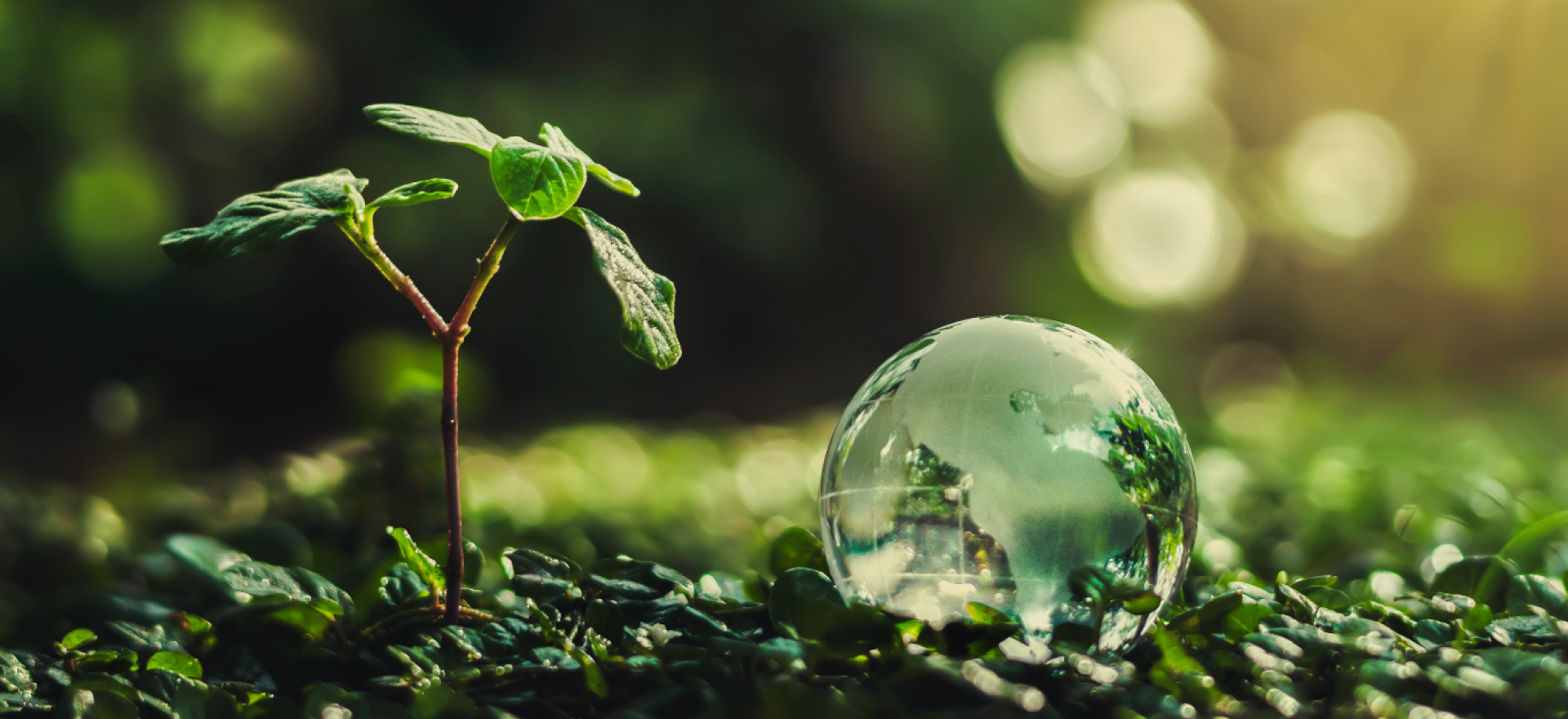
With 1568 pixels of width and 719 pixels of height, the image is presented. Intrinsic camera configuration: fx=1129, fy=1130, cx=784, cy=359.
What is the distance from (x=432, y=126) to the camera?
1353mm

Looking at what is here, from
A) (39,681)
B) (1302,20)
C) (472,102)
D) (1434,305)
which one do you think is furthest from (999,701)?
(1302,20)

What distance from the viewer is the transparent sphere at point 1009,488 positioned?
146 centimetres

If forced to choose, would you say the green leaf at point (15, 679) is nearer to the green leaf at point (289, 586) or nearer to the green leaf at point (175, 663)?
the green leaf at point (175, 663)

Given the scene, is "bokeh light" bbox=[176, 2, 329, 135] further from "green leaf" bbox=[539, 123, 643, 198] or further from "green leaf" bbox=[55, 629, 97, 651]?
"green leaf" bbox=[539, 123, 643, 198]

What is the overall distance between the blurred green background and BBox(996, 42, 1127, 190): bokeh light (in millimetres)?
38

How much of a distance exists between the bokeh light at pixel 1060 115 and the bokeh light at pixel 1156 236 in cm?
44

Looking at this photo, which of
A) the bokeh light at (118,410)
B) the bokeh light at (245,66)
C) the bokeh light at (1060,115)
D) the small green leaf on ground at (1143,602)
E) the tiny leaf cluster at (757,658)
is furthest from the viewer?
the bokeh light at (1060,115)

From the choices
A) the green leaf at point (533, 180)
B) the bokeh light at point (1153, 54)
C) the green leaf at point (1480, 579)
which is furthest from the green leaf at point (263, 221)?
the bokeh light at point (1153, 54)

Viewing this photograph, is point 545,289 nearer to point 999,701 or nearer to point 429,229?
point 429,229

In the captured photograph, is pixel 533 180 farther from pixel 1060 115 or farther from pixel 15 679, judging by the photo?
pixel 1060 115

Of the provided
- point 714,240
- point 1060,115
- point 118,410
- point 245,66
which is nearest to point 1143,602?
point 118,410

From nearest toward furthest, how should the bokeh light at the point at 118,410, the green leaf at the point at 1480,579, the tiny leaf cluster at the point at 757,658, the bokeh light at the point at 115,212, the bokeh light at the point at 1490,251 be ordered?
the tiny leaf cluster at the point at 757,658
the green leaf at the point at 1480,579
the bokeh light at the point at 118,410
the bokeh light at the point at 115,212
the bokeh light at the point at 1490,251

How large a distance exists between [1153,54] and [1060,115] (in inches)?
79.9

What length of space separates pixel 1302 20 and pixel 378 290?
12.7m
